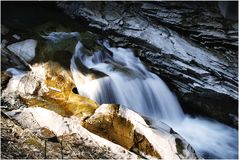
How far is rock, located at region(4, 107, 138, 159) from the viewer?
3891mm

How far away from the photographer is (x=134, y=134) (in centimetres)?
416

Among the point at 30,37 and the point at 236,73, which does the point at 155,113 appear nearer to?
the point at 236,73

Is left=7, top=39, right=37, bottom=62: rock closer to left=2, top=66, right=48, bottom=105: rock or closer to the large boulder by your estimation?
left=2, top=66, right=48, bottom=105: rock

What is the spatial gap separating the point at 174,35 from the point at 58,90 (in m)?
3.01

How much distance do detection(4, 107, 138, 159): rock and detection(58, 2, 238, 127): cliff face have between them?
2478mm

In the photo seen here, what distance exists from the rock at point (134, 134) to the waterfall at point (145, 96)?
93cm

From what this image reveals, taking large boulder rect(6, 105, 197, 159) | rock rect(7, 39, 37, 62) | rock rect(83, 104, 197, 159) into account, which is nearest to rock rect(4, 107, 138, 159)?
large boulder rect(6, 105, 197, 159)

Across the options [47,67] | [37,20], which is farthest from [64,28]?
[47,67]

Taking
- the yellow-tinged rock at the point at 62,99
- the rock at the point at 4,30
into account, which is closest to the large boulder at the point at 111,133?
the yellow-tinged rock at the point at 62,99

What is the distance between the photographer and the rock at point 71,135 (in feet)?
12.8

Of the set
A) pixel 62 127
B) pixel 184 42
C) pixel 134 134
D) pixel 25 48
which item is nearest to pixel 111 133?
pixel 134 134

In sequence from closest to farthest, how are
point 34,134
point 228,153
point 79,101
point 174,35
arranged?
point 34,134
point 79,101
point 228,153
point 174,35

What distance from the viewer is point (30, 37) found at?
6266 mm

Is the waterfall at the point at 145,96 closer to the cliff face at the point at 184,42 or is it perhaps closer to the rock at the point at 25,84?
the cliff face at the point at 184,42
